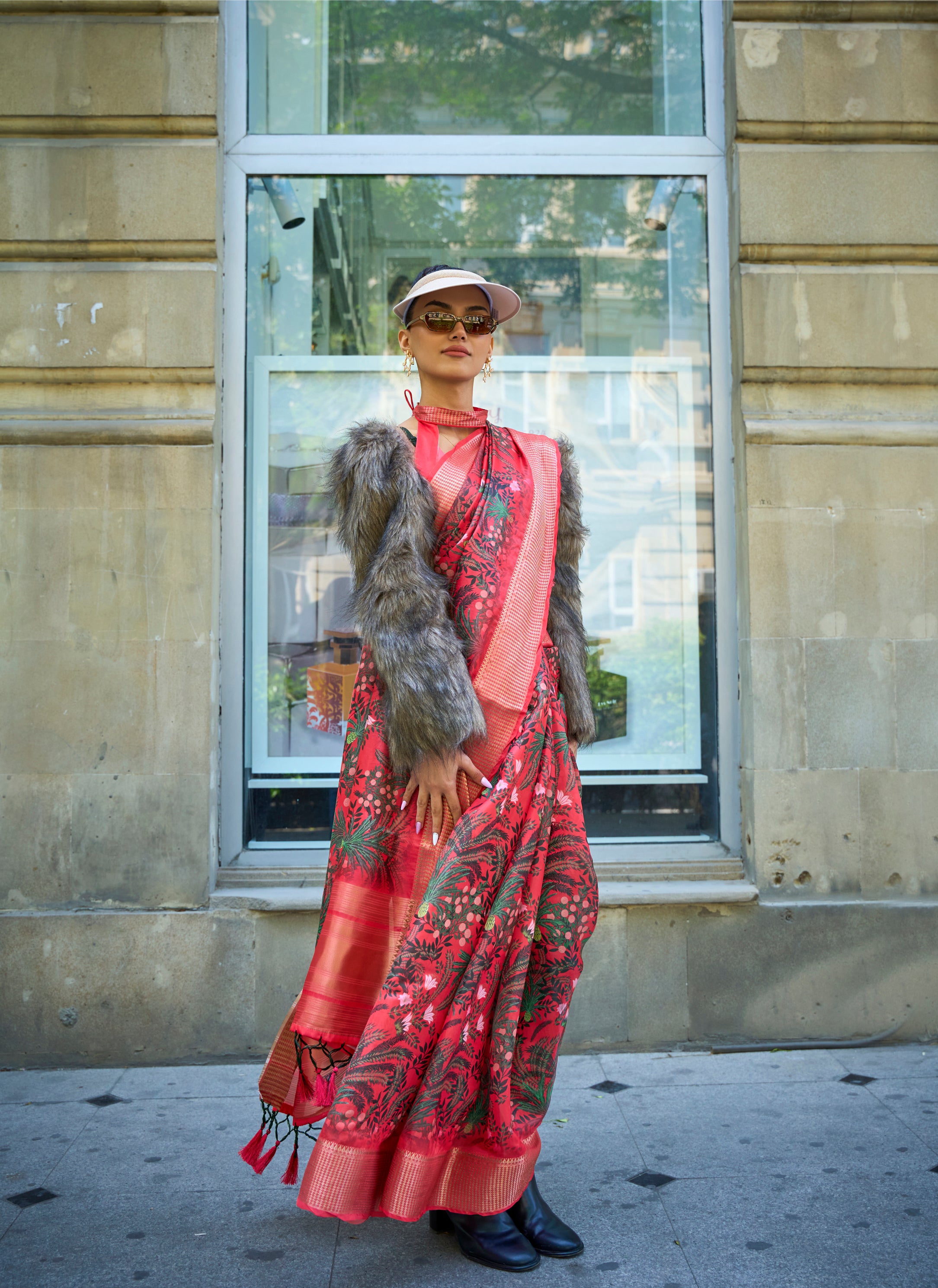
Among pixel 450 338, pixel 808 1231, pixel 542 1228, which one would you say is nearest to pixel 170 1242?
pixel 542 1228

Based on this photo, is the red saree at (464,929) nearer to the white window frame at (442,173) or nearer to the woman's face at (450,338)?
the woman's face at (450,338)

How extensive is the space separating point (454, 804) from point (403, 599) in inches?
20.3

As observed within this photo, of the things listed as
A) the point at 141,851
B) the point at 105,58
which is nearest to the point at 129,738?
the point at 141,851

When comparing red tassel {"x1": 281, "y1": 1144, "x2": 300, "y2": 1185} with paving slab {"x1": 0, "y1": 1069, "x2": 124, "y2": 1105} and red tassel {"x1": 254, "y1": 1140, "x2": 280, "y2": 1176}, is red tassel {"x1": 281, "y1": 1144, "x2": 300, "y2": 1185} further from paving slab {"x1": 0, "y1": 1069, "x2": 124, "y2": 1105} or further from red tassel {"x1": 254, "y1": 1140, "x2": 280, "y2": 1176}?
paving slab {"x1": 0, "y1": 1069, "x2": 124, "y2": 1105}

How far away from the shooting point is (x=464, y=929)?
2508 mm

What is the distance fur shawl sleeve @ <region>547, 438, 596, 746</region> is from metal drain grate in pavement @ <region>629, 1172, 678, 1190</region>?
125cm

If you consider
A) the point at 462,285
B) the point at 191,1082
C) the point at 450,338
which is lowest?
the point at 191,1082

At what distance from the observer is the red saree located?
242cm

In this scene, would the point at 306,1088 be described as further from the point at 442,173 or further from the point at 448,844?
the point at 442,173

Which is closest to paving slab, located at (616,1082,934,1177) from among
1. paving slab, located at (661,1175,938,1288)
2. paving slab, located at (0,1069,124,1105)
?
paving slab, located at (661,1175,938,1288)

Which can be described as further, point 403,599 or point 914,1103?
point 914,1103

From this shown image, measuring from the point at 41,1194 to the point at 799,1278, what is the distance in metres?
2.03

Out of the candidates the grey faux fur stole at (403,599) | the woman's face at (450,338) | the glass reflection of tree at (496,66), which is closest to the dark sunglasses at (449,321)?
the woman's face at (450,338)

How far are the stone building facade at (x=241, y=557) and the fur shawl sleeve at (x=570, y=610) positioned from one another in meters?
1.61
